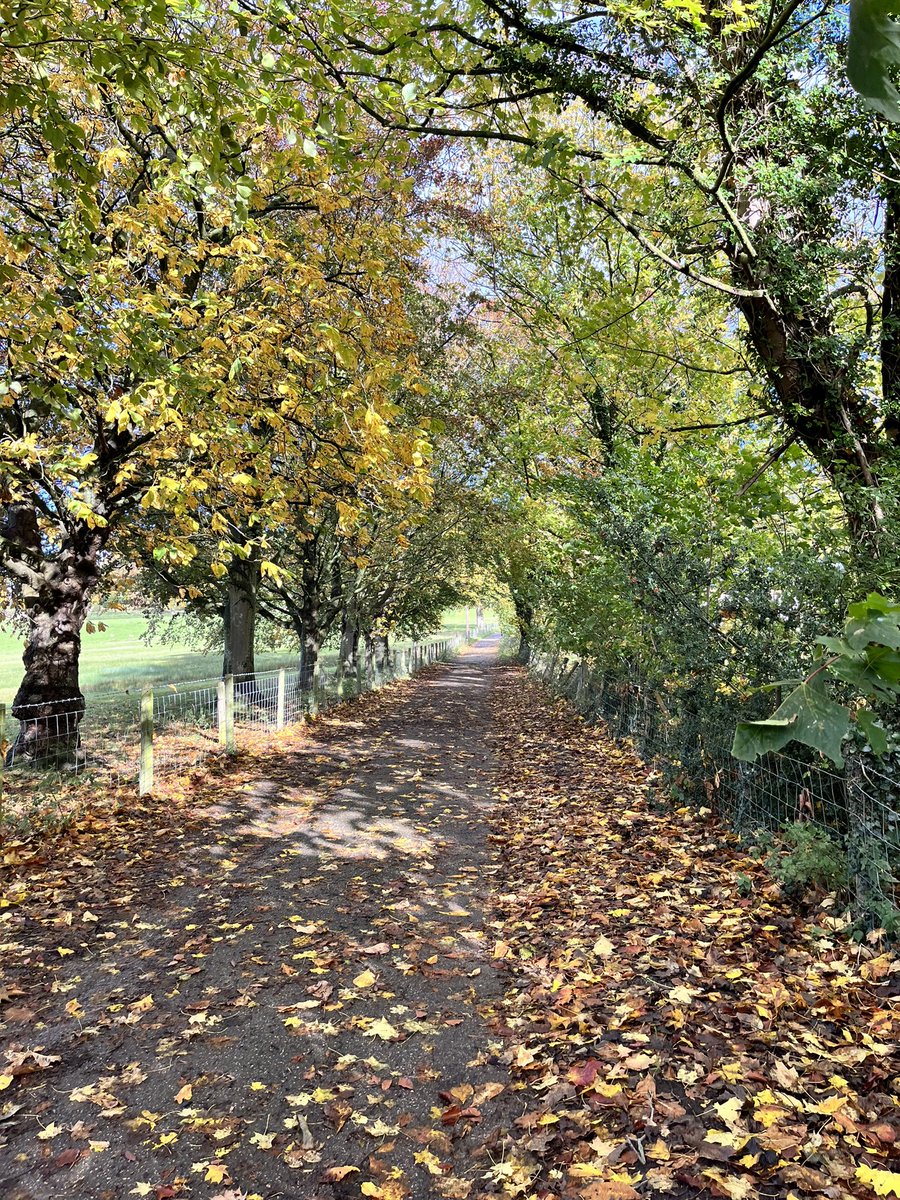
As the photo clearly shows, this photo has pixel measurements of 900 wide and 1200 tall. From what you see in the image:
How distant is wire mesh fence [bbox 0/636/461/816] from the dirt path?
5.90ft

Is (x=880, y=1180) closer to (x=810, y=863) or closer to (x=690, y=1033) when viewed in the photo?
(x=690, y=1033)

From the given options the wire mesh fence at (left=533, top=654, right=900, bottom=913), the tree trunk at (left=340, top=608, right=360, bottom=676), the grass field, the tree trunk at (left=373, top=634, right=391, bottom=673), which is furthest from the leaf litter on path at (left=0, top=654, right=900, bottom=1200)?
the tree trunk at (left=373, top=634, right=391, bottom=673)

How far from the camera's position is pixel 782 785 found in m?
5.43

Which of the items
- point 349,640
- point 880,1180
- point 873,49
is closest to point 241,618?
point 349,640

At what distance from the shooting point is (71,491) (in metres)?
8.71

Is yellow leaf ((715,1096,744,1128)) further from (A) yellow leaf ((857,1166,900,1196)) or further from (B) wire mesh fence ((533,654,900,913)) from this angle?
(B) wire mesh fence ((533,654,900,913))

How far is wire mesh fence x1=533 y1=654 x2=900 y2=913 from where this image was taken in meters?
4.03

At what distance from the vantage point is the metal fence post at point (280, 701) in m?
13.4

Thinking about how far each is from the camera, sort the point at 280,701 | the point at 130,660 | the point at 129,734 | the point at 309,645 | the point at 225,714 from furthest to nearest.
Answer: the point at 130,660, the point at 309,645, the point at 280,701, the point at 225,714, the point at 129,734

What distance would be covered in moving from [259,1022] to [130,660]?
3676cm

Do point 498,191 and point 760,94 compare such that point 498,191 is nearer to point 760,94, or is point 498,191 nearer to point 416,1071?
point 760,94

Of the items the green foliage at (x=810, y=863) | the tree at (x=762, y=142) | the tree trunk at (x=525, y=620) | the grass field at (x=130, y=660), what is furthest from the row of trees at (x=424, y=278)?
the tree trunk at (x=525, y=620)

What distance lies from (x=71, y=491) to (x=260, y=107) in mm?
5796

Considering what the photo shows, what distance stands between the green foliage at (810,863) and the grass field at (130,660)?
16.3 metres
